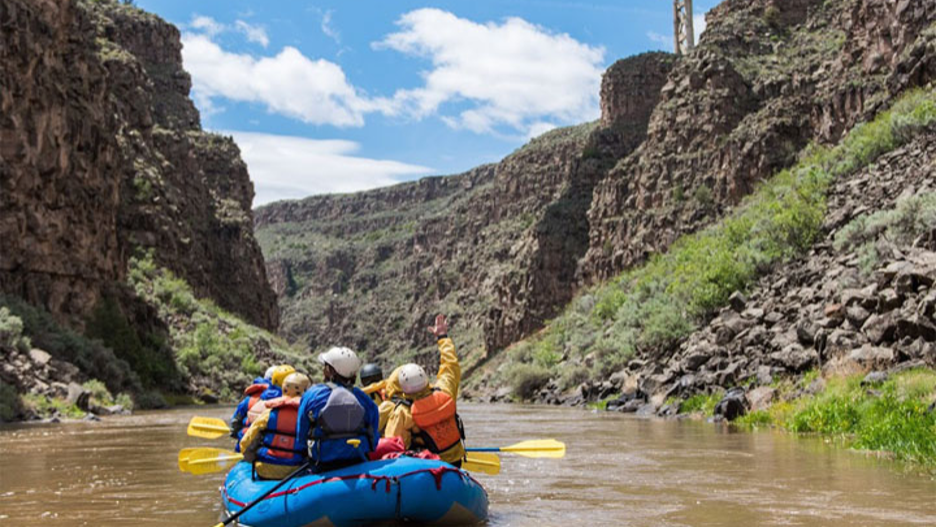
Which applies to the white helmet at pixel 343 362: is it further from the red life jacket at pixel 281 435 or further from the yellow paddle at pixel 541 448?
the yellow paddle at pixel 541 448

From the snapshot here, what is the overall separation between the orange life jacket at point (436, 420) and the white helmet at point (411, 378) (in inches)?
7.6

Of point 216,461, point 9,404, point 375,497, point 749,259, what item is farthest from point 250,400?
point 749,259

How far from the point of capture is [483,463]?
10211mm

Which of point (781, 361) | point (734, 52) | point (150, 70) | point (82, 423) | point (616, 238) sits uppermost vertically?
point (150, 70)

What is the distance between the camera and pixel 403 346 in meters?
114

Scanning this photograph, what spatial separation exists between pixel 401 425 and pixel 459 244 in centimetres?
11331

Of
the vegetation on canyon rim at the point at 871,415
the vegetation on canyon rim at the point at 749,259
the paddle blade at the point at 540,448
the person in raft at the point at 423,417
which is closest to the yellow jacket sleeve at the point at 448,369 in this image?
the person in raft at the point at 423,417

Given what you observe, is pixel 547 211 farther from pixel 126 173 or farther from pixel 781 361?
pixel 781 361

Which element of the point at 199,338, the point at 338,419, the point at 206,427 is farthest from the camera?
the point at 199,338

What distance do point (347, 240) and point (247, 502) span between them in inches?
6454

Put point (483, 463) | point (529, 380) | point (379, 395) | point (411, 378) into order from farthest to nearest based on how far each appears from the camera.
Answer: point (529, 380), point (483, 463), point (379, 395), point (411, 378)

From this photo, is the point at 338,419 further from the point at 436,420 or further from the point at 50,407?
the point at 50,407

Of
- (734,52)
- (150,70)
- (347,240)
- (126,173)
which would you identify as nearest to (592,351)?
(734,52)

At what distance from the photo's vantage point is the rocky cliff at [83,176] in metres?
32.7
